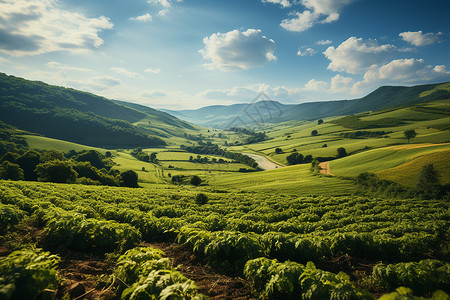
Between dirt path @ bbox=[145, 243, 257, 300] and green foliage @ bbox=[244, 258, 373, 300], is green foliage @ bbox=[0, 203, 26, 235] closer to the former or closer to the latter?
dirt path @ bbox=[145, 243, 257, 300]

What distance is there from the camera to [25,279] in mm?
4500

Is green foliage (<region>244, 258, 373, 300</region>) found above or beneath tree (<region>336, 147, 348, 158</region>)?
above

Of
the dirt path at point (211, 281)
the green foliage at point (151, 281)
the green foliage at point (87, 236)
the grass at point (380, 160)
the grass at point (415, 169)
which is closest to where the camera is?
the green foliage at point (151, 281)

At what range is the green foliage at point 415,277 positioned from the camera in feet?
20.3

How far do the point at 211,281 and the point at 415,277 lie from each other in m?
6.73

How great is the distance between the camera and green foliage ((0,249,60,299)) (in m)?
4.24

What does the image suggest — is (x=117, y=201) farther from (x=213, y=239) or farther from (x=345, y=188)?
(x=345, y=188)

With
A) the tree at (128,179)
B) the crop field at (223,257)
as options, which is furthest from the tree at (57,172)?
the crop field at (223,257)

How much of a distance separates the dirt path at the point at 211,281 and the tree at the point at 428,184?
211 ft

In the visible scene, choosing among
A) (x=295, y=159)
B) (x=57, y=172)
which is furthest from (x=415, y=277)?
(x=295, y=159)

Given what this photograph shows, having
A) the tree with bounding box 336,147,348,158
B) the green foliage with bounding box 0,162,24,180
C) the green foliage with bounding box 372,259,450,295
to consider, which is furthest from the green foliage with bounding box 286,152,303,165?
the green foliage with bounding box 0,162,24,180

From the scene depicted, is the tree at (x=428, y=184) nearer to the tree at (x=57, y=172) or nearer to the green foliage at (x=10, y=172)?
the tree at (x=57, y=172)

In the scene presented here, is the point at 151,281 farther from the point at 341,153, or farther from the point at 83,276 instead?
the point at 341,153

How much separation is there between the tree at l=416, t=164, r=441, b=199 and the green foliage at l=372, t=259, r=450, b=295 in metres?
59.4
